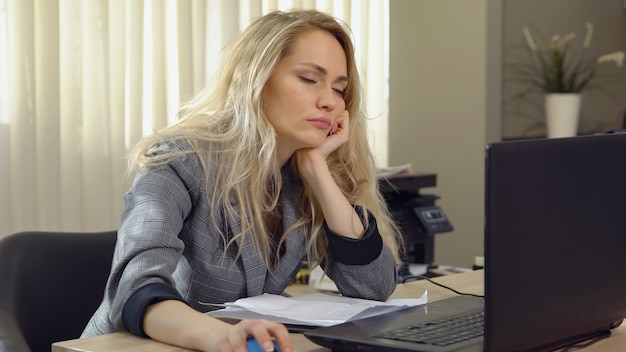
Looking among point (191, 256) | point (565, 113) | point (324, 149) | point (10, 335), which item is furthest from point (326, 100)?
point (565, 113)

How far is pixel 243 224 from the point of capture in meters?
1.75

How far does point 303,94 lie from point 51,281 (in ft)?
2.15

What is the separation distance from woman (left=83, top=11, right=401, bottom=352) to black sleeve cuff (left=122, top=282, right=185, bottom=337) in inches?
5.3

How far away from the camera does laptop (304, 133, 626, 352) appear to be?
1115mm

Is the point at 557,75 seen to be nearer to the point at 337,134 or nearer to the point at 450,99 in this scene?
the point at 450,99

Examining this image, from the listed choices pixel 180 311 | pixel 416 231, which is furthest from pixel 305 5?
pixel 180 311

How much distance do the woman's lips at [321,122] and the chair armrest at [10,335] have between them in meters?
0.68

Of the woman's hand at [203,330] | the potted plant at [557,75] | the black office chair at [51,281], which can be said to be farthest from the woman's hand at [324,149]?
the potted plant at [557,75]

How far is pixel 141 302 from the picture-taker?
1.40 metres

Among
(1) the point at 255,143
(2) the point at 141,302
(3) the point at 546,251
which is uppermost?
(1) the point at 255,143

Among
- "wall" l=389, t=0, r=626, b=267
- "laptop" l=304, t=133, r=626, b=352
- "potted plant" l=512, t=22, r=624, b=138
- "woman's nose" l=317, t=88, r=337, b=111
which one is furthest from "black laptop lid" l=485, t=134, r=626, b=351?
"potted plant" l=512, t=22, r=624, b=138

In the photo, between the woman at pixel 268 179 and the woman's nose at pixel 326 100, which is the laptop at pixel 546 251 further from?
the woman's nose at pixel 326 100

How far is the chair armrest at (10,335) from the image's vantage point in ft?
5.17

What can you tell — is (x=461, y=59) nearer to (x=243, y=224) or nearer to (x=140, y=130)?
(x=140, y=130)
